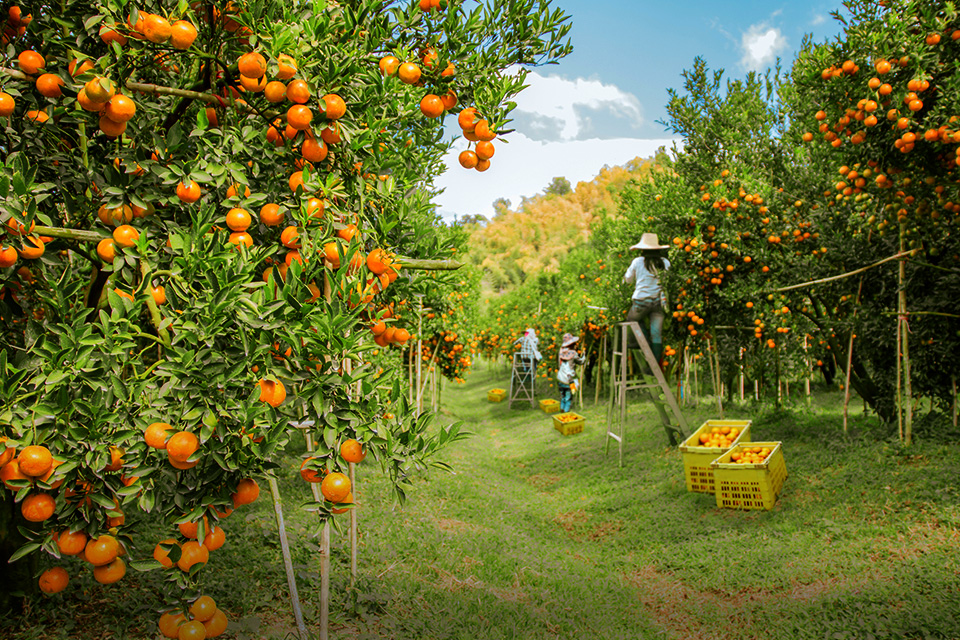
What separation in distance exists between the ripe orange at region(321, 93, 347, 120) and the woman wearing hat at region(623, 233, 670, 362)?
5830 mm

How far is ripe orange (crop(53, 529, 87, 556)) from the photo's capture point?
5.05ft

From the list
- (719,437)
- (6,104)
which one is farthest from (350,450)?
(719,437)

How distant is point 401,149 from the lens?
2.70 metres

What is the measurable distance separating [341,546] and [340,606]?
2.61 feet

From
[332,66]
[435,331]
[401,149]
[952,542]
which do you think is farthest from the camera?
[435,331]

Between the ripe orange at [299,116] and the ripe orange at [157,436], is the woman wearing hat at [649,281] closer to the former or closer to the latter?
the ripe orange at [299,116]

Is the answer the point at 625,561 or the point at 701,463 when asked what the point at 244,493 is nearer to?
the point at 625,561

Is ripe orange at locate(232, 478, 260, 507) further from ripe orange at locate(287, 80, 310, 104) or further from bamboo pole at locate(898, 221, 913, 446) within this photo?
bamboo pole at locate(898, 221, 913, 446)

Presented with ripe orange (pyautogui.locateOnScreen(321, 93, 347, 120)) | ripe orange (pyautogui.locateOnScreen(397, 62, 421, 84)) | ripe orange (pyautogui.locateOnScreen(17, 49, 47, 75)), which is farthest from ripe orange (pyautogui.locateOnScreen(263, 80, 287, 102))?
ripe orange (pyautogui.locateOnScreen(17, 49, 47, 75))

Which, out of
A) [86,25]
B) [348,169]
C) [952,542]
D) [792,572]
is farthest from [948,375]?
[86,25]

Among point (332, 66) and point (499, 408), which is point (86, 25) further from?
point (499, 408)

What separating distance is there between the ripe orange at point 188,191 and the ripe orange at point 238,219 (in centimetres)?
12

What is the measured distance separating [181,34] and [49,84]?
51 centimetres

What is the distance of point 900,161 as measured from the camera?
14.7 feet
